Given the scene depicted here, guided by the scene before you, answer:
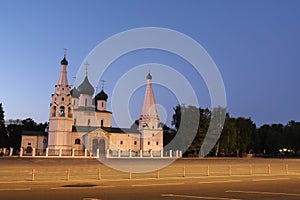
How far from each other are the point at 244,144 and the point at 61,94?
144ft

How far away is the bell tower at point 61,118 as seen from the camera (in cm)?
7500

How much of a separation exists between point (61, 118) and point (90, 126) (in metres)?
8.96

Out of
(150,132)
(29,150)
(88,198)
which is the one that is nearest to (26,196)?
(88,198)

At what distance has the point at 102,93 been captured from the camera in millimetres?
90438

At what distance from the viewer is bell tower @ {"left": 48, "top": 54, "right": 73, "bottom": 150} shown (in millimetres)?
75000

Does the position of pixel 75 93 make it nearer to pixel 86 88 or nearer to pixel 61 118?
pixel 86 88

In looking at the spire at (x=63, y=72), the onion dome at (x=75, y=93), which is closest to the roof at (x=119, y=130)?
the onion dome at (x=75, y=93)

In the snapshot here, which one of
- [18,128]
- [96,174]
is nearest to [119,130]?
[18,128]

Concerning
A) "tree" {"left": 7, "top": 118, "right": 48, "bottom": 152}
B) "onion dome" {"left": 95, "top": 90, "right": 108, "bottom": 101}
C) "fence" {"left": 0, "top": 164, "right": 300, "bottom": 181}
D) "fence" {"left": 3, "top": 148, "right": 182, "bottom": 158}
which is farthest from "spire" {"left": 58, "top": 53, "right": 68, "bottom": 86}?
"fence" {"left": 0, "top": 164, "right": 300, "bottom": 181}

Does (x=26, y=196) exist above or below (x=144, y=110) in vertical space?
below

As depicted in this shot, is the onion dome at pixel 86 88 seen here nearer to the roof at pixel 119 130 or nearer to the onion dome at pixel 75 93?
the onion dome at pixel 75 93

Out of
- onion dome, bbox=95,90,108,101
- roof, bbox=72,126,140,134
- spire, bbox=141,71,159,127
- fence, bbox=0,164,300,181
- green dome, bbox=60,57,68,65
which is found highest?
green dome, bbox=60,57,68,65

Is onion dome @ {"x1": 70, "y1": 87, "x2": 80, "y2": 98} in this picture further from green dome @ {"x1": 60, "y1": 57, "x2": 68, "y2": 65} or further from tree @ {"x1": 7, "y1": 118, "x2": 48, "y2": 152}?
tree @ {"x1": 7, "y1": 118, "x2": 48, "y2": 152}

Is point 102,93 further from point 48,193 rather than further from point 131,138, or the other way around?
point 48,193
